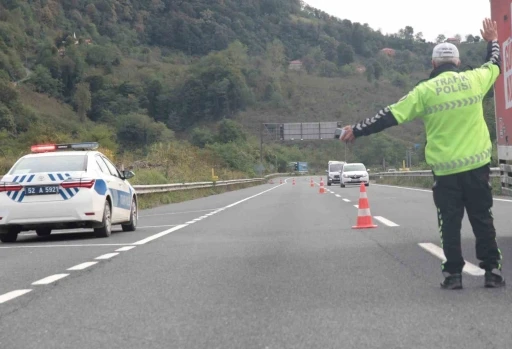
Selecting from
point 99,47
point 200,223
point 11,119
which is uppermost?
point 99,47

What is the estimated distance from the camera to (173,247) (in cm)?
1138

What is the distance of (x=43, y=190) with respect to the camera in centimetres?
1297

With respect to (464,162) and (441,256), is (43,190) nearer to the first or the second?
(441,256)

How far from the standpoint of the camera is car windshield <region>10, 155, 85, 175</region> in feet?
43.8

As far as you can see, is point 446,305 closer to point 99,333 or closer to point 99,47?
point 99,333

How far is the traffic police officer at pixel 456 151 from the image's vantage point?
6551mm

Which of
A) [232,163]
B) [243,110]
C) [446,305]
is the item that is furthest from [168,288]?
[243,110]

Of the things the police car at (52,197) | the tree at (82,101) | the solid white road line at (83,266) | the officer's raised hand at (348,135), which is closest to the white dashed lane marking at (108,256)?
the solid white road line at (83,266)

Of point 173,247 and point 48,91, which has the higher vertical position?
point 48,91

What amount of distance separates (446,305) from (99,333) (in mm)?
2396

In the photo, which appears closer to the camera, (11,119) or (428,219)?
(428,219)

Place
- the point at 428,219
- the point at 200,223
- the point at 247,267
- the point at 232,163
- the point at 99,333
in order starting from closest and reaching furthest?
the point at 99,333, the point at 247,267, the point at 428,219, the point at 200,223, the point at 232,163

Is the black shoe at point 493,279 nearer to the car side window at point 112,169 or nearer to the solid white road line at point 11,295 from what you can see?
the solid white road line at point 11,295

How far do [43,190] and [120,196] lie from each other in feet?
6.14
